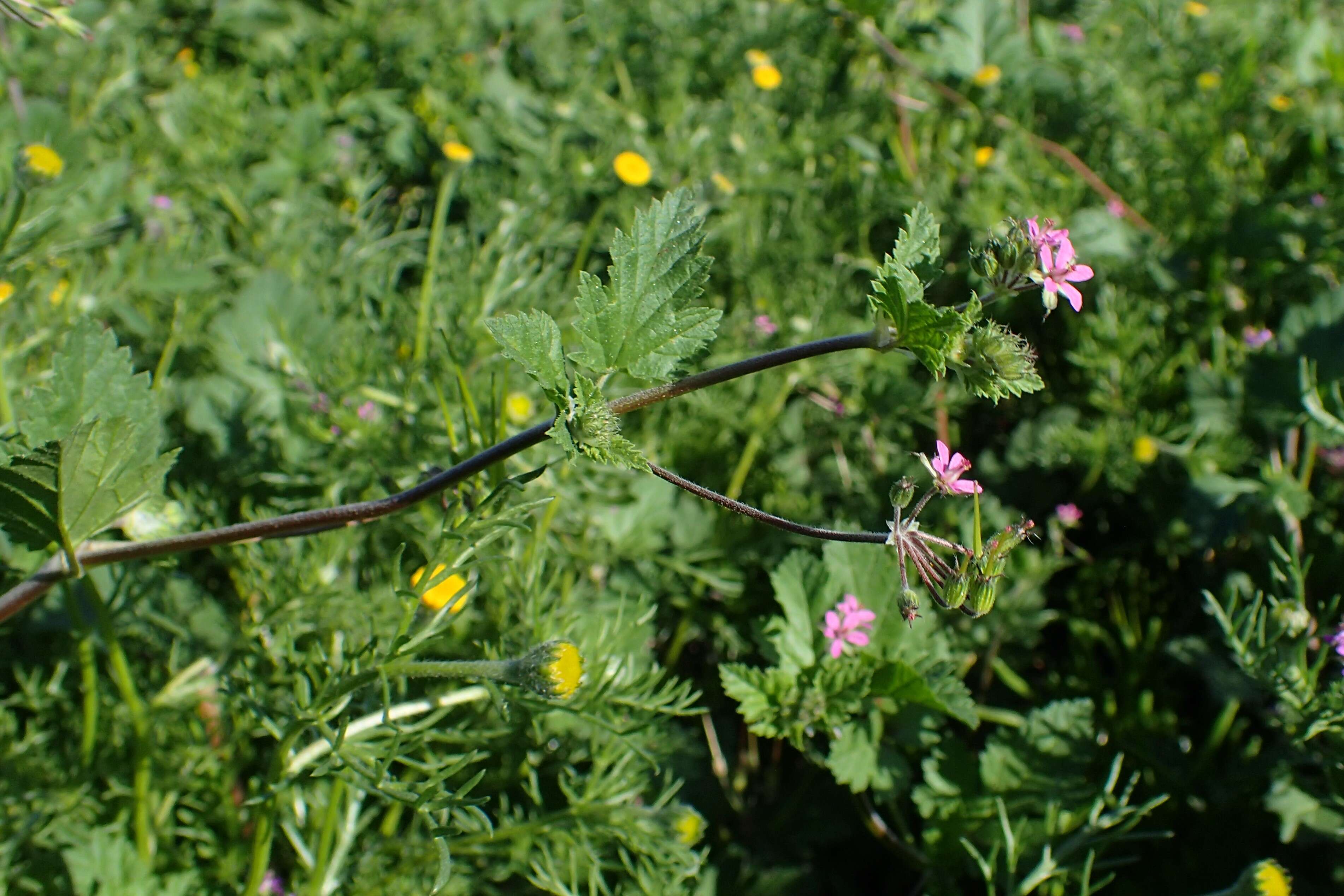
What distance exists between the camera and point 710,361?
237 centimetres

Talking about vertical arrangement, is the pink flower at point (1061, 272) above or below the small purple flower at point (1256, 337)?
above

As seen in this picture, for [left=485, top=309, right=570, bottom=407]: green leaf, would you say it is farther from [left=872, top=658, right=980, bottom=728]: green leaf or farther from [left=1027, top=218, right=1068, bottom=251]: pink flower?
[left=872, top=658, right=980, bottom=728]: green leaf

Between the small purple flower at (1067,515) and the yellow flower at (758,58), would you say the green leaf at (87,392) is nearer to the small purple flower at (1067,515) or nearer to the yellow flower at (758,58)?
the small purple flower at (1067,515)

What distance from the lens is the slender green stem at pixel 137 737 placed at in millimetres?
1437

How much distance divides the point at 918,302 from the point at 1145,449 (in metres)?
1.55

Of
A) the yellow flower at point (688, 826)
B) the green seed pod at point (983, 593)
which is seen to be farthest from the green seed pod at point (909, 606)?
the yellow flower at point (688, 826)

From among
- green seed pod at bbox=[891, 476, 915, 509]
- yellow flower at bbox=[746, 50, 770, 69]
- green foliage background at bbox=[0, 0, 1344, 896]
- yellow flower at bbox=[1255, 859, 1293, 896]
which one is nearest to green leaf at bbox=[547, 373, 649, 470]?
green foliage background at bbox=[0, 0, 1344, 896]

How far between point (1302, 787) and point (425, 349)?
1.84 m

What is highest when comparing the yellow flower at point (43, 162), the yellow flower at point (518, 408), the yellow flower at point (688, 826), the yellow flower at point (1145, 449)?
the yellow flower at point (43, 162)

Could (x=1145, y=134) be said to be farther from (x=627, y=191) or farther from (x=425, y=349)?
(x=425, y=349)

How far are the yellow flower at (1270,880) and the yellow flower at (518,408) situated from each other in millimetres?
1451

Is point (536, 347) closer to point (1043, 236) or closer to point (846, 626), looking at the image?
point (1043, 236)

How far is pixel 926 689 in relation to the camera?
1581 millimetres

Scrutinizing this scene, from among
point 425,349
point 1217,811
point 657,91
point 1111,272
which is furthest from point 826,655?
point 657,91
